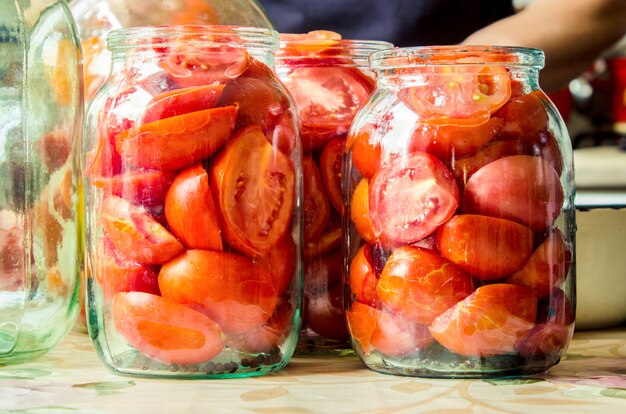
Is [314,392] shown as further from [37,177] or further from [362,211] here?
[37,177]

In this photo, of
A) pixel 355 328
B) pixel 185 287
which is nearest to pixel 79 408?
pixel 185 287

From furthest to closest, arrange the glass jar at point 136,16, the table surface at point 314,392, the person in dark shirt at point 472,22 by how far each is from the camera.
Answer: the person in dark shirt at point 472,22, the glass jar at point 136,16, the table surface at point 314,392

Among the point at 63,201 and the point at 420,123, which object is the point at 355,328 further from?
the point at 63,201

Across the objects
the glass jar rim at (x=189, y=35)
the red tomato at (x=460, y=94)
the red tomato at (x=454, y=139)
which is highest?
the glass jar rim at (x=189, y=35)

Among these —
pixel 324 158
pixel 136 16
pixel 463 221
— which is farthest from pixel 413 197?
pixel 136 16

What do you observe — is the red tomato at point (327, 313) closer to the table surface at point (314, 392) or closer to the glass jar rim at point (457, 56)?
the table surface at point (314, 392)

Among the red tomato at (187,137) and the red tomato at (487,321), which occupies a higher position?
the red tomato at (187,137)

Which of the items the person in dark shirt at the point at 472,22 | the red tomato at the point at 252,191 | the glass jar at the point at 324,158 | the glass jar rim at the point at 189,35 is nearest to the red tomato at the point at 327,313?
the glass jar at the point at 324,158
